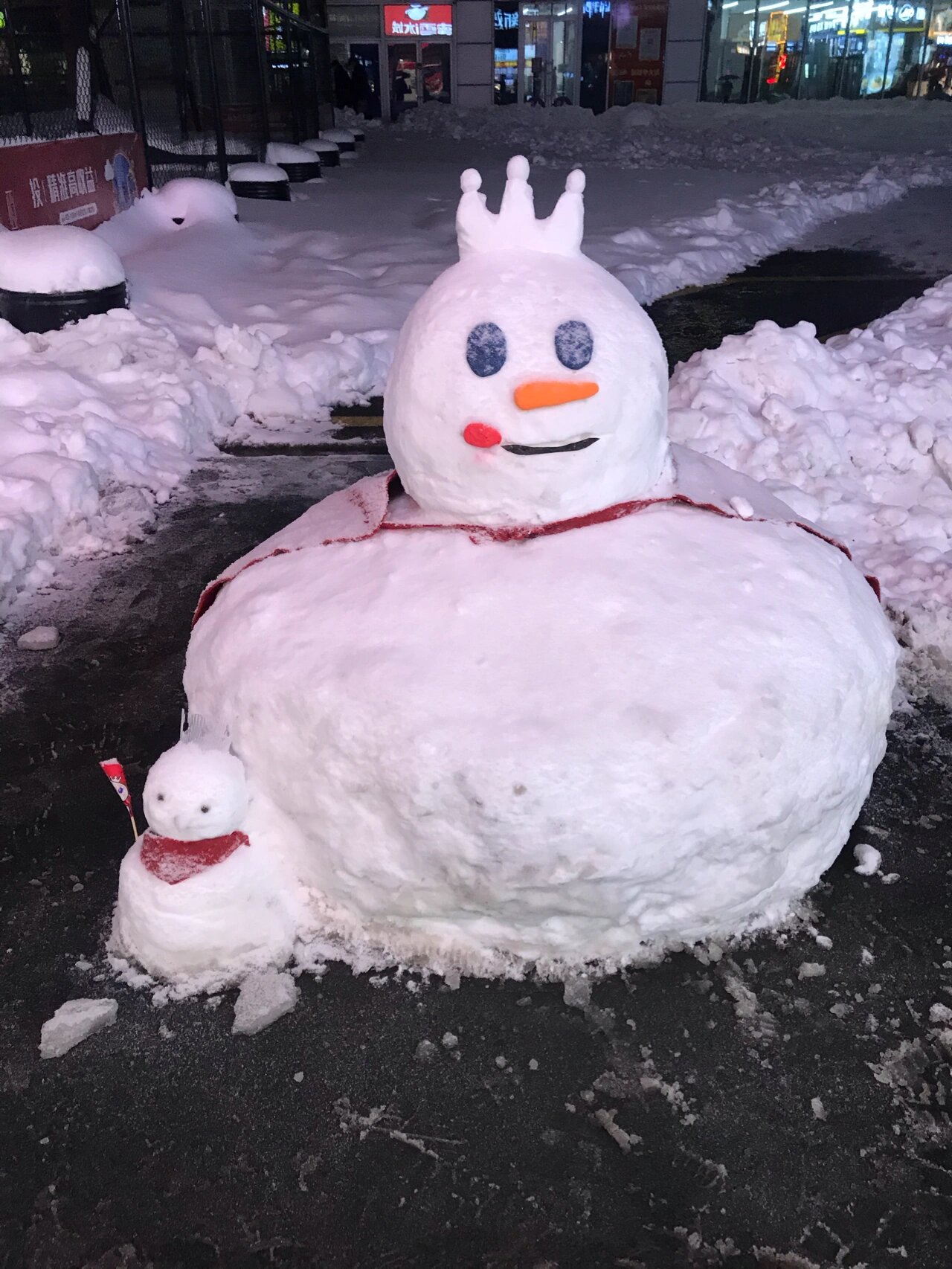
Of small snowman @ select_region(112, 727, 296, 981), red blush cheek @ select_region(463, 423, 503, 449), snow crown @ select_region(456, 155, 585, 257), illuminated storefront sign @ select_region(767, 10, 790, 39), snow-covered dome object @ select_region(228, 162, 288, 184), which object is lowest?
small snowman @ select_region(112, 727, 296, 981)

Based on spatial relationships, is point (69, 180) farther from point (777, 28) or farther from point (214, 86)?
point (777, 28)

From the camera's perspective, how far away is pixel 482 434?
233 centimetres

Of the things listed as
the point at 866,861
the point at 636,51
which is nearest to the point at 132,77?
the point at 866,861

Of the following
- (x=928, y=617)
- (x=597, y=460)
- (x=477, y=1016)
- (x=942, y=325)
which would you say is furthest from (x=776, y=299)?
(x=477, y=1016)

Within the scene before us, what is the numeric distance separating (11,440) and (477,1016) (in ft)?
13.2

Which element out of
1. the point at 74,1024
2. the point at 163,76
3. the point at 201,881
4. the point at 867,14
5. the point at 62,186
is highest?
the point at 867,14

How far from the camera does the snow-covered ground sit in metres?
4.68

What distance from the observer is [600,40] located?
2598 centimetres

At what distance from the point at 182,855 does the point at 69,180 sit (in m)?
7.68

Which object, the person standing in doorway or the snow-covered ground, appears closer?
the snow-covered ground

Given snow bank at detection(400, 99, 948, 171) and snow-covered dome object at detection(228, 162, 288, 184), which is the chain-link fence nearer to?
snow-covered dome object at detection(228, 162, 288, 184)

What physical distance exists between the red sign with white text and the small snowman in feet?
92.4

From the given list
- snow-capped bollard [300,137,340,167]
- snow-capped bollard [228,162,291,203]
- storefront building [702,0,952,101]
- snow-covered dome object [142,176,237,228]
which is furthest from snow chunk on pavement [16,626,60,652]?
storefront building [702,0,952,101]

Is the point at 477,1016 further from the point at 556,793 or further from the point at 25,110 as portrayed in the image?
the point at 25,110
